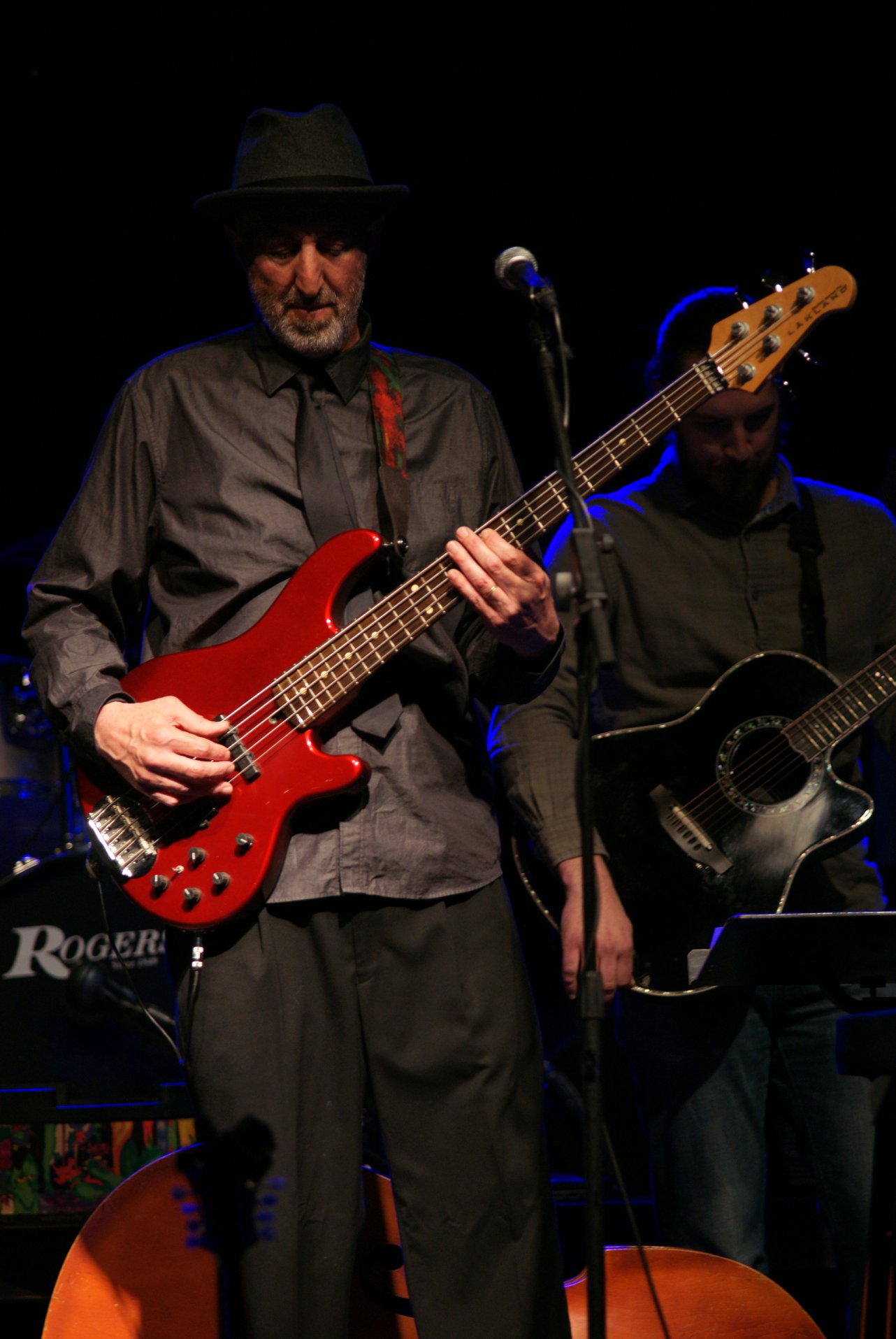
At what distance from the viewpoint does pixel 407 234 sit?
4852mm

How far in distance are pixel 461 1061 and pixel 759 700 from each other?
3.85 feet

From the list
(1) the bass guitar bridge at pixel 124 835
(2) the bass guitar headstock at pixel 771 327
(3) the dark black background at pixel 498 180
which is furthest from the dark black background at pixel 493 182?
(1) the bass guitar bridge at pixel 124 835

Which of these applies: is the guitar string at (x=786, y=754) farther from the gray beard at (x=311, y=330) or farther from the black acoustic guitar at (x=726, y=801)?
the gray beard at (x=311, y=330)

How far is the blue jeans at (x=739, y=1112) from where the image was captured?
8.79ft

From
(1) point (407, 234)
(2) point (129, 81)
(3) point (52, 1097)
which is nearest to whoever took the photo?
(3) point (52, 1097)

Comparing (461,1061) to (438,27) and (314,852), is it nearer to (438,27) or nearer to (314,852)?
(314,852)

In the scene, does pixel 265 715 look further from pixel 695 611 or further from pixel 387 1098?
pixel 695 611

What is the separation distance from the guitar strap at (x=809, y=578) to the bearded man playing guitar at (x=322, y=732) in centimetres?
92

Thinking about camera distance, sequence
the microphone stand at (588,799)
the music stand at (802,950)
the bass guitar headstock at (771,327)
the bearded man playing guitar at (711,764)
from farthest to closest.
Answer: the bearded man playing guitar at (711,764) → the bass guitar headstock at (771,327) → the music stand at (802,950) → the microphone stand at (588,799)

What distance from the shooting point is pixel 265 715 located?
2180mm

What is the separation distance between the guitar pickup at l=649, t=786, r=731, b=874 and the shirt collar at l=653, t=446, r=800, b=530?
751 mm

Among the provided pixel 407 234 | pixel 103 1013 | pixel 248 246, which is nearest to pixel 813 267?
pixel 248 246

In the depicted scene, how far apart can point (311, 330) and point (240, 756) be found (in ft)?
2.67

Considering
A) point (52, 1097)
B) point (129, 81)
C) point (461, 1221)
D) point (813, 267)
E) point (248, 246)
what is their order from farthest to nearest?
point (129, 81)
point (52, 1097)
point (813, 267)
point (248, 246)
point (461, 1221)
